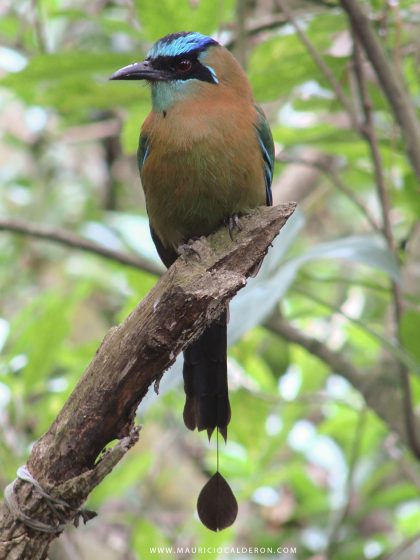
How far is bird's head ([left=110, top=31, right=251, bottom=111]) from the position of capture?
2951 millimetres

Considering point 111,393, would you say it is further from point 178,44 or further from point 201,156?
point 178,44

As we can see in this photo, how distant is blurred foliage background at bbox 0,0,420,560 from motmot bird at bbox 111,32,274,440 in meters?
0.16

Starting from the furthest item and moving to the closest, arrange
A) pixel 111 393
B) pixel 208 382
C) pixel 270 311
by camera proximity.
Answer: pixel 208 382, pixel 270 311, pixel 111 393

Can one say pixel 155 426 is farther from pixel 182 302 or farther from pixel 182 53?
pixel 182 302

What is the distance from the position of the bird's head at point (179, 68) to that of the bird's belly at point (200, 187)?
23cm

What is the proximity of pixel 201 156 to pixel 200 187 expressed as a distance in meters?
0.09

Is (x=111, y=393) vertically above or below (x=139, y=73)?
below

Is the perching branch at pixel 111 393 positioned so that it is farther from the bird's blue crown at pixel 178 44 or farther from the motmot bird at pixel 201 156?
the bird's blue crown at pixel 178 44

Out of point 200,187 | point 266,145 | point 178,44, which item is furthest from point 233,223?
point 178,44

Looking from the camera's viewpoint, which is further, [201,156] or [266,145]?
[266,145]

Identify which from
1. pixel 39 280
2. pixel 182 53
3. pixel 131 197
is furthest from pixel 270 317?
pixel 131 197

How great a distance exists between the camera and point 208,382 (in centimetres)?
275

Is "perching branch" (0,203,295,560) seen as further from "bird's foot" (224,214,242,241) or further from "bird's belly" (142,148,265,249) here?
"bird's belly" (142,148,265,249)

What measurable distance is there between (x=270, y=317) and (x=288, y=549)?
127cm
